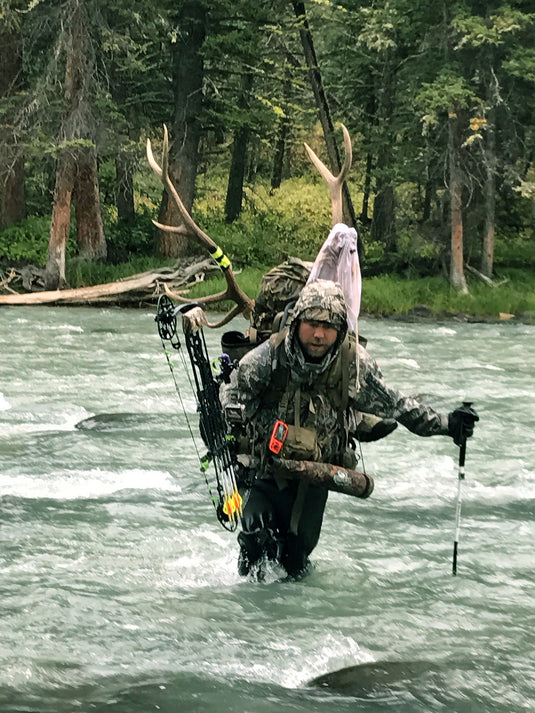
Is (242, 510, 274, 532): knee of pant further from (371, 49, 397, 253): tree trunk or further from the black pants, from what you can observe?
(371, 49, 397, 253): tree trunk

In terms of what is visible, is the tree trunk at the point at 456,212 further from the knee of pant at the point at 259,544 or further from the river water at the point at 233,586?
the knee of pant at the point at 259,544

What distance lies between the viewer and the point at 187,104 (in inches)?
1110

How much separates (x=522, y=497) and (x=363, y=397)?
3.79 meters

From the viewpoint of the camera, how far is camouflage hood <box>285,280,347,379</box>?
549 cm

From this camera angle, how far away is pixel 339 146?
30375mm

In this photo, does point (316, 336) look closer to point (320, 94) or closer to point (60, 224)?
point (60, 224)

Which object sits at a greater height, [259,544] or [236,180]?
[236,180]

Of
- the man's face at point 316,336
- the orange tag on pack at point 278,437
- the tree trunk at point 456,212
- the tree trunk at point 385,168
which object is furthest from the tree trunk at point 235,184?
the man's face at point 316,336

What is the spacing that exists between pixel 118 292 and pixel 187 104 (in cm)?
630

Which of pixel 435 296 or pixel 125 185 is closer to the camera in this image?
pixel 435 296

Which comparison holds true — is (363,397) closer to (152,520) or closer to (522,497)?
(152,520)

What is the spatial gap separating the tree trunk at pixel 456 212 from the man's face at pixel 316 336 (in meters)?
20.1

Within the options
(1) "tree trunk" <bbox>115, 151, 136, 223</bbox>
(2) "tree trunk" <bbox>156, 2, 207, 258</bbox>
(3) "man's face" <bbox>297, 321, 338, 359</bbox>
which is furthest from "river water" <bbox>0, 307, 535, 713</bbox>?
(2) "tree trunk" <bbox>156, 2, 207, 258</bbox>

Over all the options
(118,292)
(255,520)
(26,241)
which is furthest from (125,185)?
(255,520)
